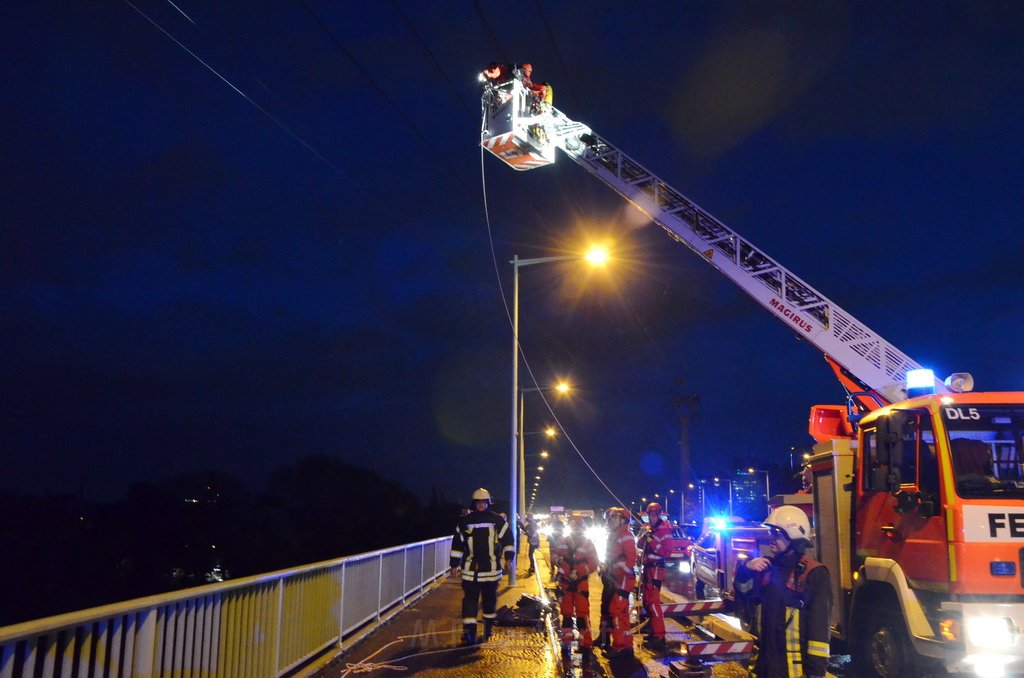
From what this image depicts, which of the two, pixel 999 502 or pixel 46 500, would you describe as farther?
pixel 46 500

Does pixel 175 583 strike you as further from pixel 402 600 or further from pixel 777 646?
pixel 777 646

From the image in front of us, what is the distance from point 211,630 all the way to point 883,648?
544cm

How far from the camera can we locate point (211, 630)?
6.04 meters

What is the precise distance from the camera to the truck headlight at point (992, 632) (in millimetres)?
5656

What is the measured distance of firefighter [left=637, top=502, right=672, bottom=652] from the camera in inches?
393

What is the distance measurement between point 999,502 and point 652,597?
16.3ft

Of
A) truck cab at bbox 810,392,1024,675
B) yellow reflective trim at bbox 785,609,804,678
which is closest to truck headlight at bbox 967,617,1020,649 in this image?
truck cab at bbox 810,392,1024,675

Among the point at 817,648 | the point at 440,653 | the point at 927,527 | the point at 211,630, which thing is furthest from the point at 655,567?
the point at 211,630

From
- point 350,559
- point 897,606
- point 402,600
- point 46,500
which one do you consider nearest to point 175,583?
point 46,500

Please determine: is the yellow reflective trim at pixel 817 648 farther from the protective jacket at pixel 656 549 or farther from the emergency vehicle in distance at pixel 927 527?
the protective jacket at pixel 656 549

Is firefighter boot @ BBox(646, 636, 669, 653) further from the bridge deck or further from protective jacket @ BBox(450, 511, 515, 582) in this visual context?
protective jacket @ BBox(450, 511, 515, 582)

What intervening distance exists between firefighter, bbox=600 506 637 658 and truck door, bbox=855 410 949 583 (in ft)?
9.67

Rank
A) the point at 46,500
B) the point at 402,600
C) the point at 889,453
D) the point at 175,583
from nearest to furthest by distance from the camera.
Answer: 1. the point at 889,453
2. the point at 402,600
3. the point at 175,583
4. the point at 46,500

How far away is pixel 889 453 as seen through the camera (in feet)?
20.6
